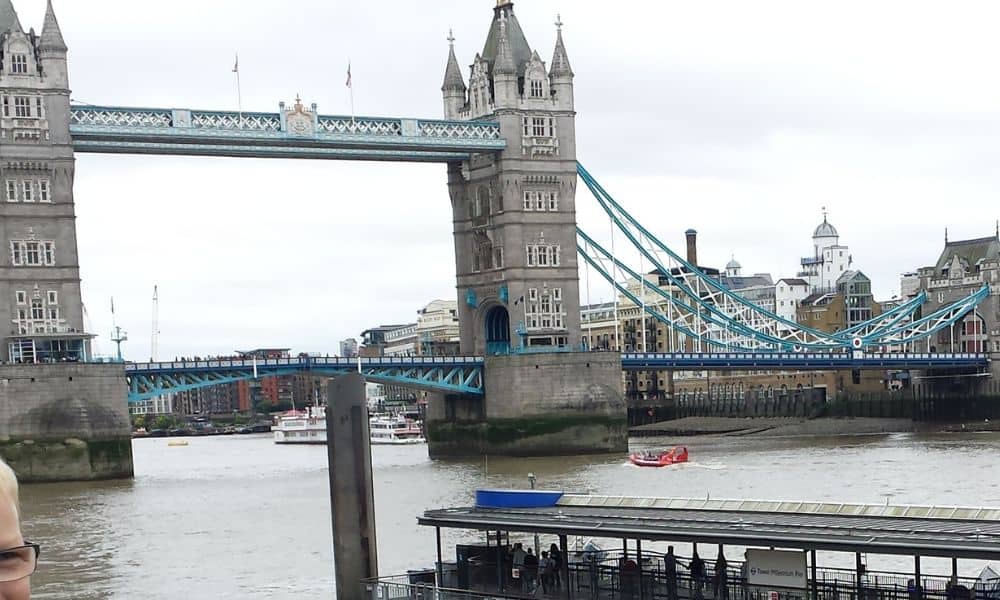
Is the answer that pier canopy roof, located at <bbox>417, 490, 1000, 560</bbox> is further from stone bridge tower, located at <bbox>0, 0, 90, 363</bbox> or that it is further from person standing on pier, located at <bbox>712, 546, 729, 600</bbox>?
stone bridge tower, located at <bbox>0, 0, 90, 363</bbox>

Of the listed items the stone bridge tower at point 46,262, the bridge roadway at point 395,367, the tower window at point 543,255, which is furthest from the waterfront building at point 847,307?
the stone bridge tower at point 46,262

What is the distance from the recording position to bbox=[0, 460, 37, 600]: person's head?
10.5 ft

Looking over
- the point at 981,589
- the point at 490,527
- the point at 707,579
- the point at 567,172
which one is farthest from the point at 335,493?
the point at 567,172

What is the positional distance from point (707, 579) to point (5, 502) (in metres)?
18.0

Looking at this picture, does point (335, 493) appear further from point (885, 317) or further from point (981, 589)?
point (885, 317)

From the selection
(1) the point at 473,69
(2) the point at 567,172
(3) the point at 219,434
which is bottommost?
(3) the point at 219,434

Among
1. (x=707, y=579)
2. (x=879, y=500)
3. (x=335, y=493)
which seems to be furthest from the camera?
(x=879, y=500)

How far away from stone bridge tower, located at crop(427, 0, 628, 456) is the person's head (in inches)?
2717

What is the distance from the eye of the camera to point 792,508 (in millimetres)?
21453

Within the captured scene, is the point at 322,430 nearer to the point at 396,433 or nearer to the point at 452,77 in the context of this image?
the point at 396,433

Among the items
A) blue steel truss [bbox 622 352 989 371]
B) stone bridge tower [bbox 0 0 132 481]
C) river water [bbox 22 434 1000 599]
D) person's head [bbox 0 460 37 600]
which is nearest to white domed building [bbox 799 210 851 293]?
blue steel truss [bbox 622 352 989 371]

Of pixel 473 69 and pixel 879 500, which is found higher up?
pixel 473 69

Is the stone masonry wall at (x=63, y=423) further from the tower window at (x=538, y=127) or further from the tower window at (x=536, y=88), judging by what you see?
the tower window at (x=536, y=88)

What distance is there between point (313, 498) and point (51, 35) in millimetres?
25100
